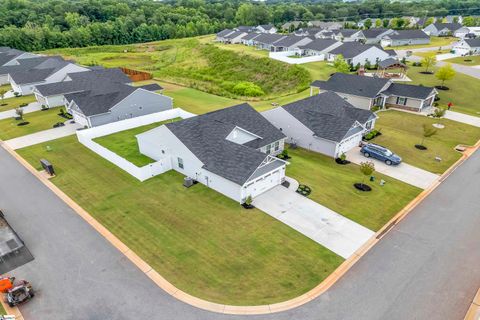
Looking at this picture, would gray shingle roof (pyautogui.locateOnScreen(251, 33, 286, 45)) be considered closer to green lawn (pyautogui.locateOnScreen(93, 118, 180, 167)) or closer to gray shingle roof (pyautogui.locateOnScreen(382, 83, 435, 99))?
gray shingle roof (pyautogui.locateOnScreen(382, 83, 435, 99))

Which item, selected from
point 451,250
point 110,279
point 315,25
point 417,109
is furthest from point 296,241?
point 315,25

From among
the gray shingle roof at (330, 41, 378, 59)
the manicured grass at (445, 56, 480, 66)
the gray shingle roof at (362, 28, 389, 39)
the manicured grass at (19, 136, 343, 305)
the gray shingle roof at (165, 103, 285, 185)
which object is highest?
the gray shingle roof at (362, 28, 389, 39)

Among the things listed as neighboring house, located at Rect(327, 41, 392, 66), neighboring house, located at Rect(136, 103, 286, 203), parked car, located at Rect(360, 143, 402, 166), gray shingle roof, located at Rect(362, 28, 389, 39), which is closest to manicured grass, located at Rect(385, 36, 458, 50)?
gray shingle roof, located at Rect(362, 28, 389, 39)

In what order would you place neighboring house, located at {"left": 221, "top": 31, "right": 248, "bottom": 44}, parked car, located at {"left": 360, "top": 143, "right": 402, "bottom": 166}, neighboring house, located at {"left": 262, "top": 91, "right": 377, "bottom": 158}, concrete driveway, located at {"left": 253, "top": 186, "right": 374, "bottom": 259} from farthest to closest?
neighboring house, located at {"left": 221, "top": 31, "right": 248, "bottom": 44}
neighboring house, located at {"left": 262, "top": 91, "right": 377, "bottom": 158}
parked car, located at {"left": 360, "top": 143, "right": 402, "bottom": 166}
concrete driveway, located at {"left": 253, "top": 186, "right": 374, "bottom": 259}

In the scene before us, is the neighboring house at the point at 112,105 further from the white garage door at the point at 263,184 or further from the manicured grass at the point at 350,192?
the white garage door at the point at 263,184

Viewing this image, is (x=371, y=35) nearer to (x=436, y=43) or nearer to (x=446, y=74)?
(x=436, y=43)

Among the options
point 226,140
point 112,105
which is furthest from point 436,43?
point 112,105
